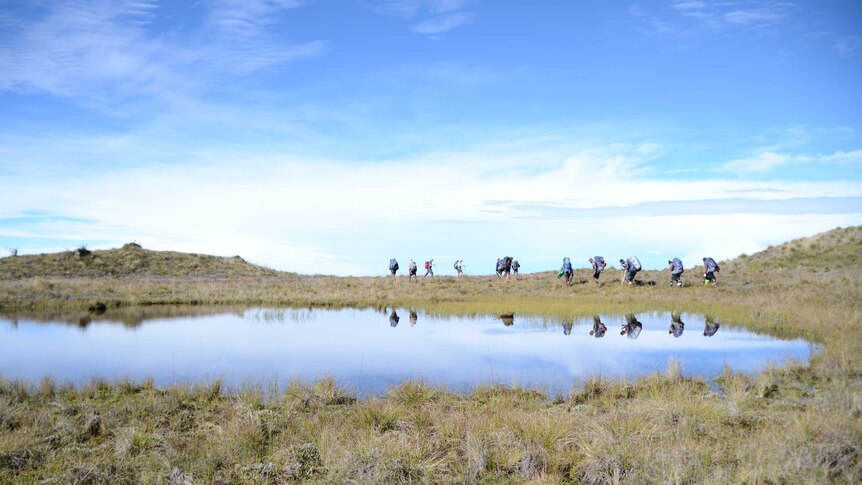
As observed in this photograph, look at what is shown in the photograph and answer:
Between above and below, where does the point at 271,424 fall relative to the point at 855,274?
below

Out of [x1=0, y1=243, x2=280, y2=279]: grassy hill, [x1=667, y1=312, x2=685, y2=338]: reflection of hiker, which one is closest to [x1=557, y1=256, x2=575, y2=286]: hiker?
[x1=667, y1=312, x2=685, y2=338]: reflection of hiker

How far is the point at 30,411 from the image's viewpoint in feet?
30.0

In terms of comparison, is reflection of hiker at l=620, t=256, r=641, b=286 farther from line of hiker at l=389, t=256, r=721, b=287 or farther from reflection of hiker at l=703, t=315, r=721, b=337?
reflection of hiker at l=703, t=315, r=721, b=337

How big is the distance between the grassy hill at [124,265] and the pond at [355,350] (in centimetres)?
3006

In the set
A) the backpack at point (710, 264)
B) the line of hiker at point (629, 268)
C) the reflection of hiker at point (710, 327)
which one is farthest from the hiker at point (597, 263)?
the reflection of hiker at point (710, 327)

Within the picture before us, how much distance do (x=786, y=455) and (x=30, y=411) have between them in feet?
37.9

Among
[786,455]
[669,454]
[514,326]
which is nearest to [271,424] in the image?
[669,454]

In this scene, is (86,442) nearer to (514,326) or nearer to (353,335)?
(353,335)

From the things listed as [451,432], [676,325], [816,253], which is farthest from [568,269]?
[451,432]

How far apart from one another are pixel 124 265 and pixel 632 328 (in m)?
52.4

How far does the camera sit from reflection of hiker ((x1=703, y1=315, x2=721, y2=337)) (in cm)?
1941

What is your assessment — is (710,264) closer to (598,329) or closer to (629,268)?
(629,268)

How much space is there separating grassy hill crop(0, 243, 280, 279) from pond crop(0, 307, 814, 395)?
3006 cm

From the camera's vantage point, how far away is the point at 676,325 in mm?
21625
